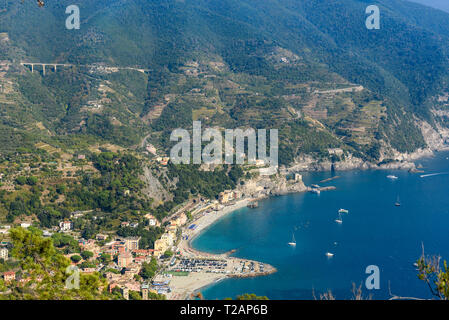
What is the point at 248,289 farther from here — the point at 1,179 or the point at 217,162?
the point at 217,162

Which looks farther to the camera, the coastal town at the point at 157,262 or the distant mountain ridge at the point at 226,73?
the distant mountain ridge at the point at 226,73

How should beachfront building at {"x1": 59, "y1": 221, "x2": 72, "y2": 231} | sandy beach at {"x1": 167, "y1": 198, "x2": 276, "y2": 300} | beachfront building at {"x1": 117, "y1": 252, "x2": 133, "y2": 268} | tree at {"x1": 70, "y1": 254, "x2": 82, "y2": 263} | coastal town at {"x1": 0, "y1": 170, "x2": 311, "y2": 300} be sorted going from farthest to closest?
beachfront building at {"x1": 59, "y1": 221, "x2": 72, "y2": 231} < beachfront building at {"x1": 117, "y1": 252, "x2": 133, "y2": 268} < tree at {"x1": 70, "y1": 254, "x2": 82, "y2": 263} < sandy beach at {"x1": 167, "y1": 198, "x2": 276, "y2": 300} < coastal town at {"x1": 0, "y1": 170, "x2": 311, "y2": 300}

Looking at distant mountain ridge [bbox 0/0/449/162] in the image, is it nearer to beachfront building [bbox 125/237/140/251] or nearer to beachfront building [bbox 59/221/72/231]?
beachfront building [bbox 59/221/72/231]

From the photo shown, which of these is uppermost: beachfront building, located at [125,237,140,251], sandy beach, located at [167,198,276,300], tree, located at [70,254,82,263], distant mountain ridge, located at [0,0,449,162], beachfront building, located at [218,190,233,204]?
distant mountain ridge, located at [0,0,449,162]

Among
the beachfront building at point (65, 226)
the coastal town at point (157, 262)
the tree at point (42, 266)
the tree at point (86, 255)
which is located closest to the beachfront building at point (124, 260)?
the coastal town at point (157, 262)

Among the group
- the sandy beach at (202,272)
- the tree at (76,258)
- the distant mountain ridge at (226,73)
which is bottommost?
the sandy beach at (202,272)

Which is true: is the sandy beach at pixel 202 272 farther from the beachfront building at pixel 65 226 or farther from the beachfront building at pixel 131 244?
the beachfront building at pixel 65 226

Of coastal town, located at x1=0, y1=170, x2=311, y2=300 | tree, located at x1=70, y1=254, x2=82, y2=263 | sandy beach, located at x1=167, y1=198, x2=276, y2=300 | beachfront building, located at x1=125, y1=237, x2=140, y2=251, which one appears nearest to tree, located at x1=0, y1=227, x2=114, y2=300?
coastal town, located at x1=0, y1=170, x2=311, y2=300
